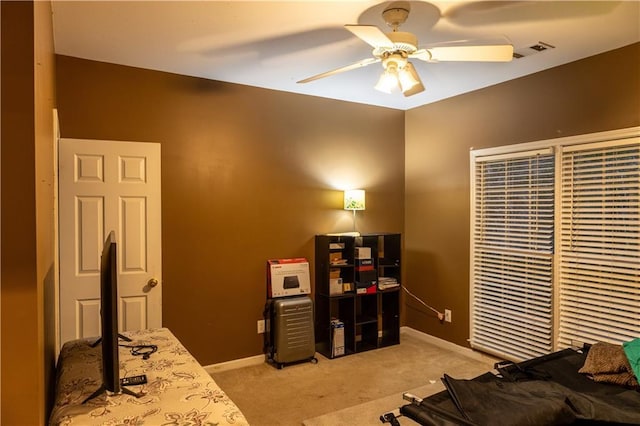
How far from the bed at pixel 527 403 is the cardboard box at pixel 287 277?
188 centimetres

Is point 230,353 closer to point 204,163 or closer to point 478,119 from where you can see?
point 204,163

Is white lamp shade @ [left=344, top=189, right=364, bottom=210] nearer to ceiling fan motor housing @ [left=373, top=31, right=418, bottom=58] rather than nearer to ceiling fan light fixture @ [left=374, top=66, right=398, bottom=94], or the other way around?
ceiling fan light fixture @ [left=374, top=66, right=398, bottom=94]

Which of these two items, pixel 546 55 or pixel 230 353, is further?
pixel 230 353

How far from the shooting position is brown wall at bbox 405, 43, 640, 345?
10.2 ft

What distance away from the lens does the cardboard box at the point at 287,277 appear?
399 cm

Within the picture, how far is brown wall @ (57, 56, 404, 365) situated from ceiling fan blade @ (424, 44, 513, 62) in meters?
2.01

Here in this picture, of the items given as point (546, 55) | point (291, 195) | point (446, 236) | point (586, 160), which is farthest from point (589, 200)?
point (291, 195)

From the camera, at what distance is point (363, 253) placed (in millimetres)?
4328

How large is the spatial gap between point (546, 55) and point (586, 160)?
86 cm

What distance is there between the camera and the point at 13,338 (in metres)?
1.21

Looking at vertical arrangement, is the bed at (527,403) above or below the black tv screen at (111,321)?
below

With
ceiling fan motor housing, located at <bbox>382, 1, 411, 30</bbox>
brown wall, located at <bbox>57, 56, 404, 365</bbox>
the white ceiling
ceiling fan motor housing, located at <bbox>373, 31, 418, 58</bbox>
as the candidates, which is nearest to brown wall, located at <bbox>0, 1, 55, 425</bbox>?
the white ceiling

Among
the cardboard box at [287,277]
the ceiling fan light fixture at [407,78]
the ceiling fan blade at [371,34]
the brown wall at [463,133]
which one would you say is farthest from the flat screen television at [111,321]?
the brown wall at [463,133]

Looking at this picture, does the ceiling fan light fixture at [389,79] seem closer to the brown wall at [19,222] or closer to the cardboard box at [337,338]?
the brown wall at [19,222]
